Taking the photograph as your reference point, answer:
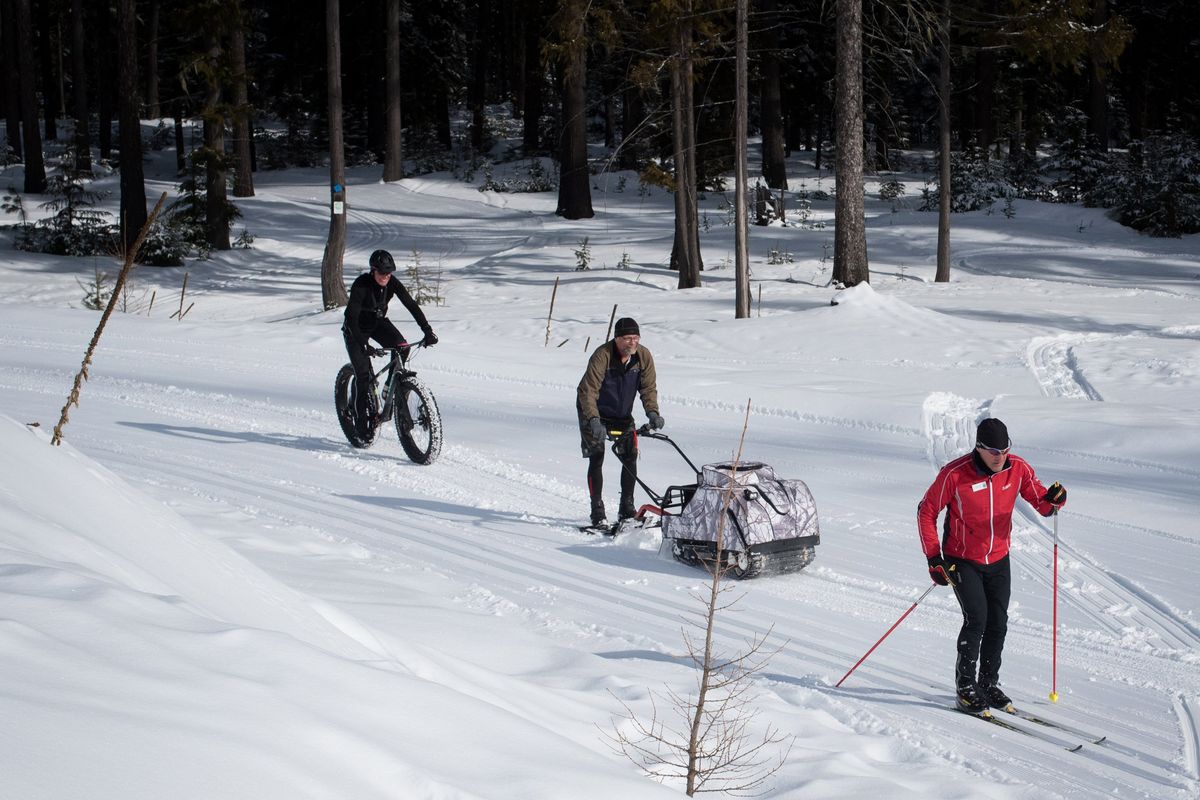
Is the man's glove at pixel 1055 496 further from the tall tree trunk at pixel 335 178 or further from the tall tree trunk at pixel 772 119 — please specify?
the tall tree trunk at pixel 772 119

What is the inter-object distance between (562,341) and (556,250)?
13.2 metres

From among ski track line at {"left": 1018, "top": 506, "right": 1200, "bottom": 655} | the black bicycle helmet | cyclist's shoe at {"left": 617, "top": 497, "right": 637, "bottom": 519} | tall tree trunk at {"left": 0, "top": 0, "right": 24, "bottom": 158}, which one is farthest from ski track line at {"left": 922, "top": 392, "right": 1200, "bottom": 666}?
tall tree trunk at {"left": 0, "top": 0, "right": 24, "bottom": 158}

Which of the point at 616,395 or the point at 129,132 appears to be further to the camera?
the point at 129,132

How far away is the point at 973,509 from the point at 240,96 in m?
29.8

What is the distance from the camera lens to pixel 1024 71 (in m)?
52.2

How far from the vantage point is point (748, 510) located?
26.5 feet

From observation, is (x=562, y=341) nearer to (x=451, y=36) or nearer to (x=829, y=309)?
(x=829, y=309)

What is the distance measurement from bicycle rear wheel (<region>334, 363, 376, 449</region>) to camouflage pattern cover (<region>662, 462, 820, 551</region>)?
4631 millimetres

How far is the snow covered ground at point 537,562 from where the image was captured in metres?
3.39

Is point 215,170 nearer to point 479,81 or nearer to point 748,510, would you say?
point 748,510

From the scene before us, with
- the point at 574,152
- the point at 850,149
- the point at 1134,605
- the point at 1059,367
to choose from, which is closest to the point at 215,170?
the point at 574,152

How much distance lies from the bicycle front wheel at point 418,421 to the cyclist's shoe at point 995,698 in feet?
21.0

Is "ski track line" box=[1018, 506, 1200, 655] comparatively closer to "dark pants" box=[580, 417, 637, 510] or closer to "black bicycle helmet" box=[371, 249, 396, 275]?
"dark pants" box=[580, 417, 637, 510]

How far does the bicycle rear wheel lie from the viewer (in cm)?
1198
